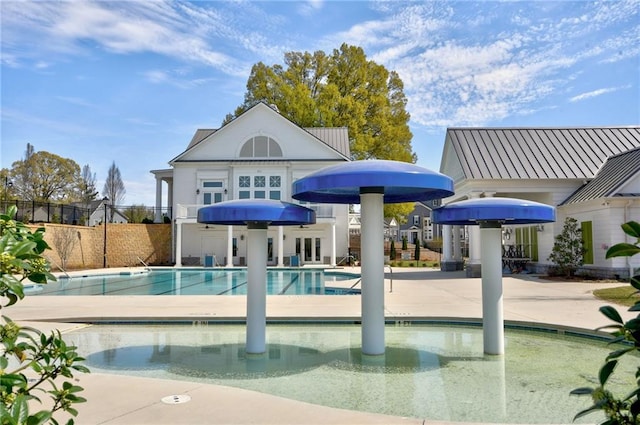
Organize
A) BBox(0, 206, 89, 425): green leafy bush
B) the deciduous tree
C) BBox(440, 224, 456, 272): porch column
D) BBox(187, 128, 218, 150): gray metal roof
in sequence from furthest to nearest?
the deciduous tree, BBox(187, 128, 218, 150): gray metal roof, BBox(440, 224, 456, 272): porch column, BBox(0, 206, 89, 425): green leafy bush

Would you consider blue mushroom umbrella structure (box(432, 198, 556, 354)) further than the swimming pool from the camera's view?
No

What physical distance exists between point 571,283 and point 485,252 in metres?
13.3

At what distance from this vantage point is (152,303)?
12594 mm

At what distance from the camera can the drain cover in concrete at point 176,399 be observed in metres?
4.63

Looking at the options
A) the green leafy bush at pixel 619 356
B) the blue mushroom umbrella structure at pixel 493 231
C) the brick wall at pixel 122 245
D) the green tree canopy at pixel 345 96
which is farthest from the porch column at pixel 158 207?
the green leafy bush at pixel 619 356

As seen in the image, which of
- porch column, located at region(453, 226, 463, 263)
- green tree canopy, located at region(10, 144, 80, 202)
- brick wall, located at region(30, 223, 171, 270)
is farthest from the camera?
green tree canopy, located at region(10, 144, 80, 202)

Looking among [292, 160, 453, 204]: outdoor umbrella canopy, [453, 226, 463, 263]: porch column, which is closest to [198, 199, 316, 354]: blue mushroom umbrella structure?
[292, 160, 453, 204]: outdoor umbrella canopy

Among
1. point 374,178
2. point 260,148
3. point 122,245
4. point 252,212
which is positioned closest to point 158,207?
point 122,245

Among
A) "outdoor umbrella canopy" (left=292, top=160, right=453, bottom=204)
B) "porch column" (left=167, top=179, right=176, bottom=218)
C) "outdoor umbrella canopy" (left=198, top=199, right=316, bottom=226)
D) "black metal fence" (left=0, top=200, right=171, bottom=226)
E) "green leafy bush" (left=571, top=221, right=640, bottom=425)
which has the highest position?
"porch column" (left=167, top=179, right=176, bottom=218)

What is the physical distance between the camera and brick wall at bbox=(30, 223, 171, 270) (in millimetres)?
29812

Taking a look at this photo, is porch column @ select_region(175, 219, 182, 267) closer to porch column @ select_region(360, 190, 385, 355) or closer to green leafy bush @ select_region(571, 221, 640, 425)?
porch column @ select_region(360, 190, 385, 355)

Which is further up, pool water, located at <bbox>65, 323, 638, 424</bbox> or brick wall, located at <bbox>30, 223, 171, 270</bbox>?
brick wall, located at <bbox>30, 223, 171, 270</bbox>

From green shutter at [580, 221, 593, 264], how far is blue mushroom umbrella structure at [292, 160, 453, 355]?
15815 millimetres

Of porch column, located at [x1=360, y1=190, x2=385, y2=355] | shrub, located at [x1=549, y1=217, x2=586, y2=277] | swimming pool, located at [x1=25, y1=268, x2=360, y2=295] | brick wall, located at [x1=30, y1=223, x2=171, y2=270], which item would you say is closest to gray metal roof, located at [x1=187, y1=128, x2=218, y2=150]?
brick wall, located at [x1=30, y1=223, x2=171, y2=270]
